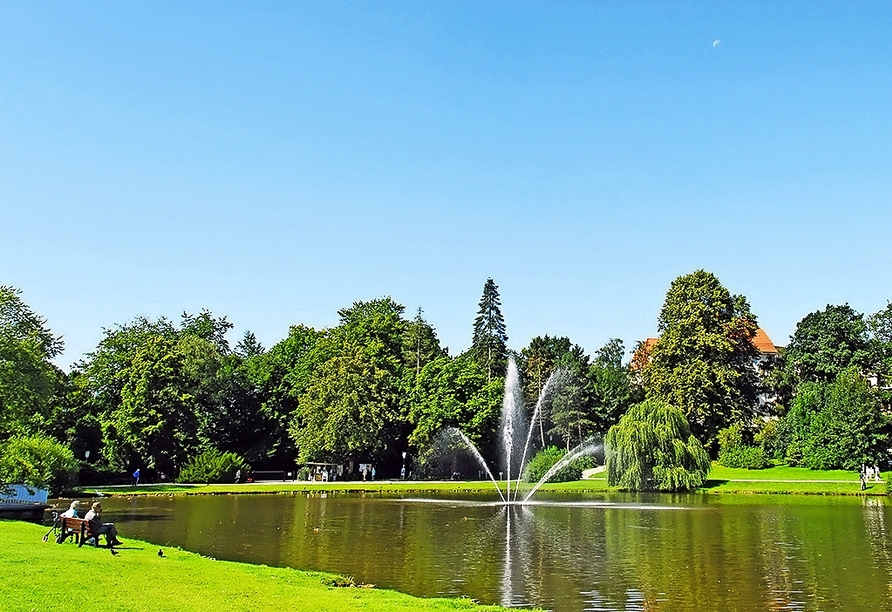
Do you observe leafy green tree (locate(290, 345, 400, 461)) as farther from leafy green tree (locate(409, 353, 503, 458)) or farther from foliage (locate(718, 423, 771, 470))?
foliage (locate(718, 423, 771, 470))

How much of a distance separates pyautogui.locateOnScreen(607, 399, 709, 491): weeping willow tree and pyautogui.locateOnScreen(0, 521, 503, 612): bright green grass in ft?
126

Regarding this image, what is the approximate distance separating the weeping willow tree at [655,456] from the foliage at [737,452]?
11651 mm

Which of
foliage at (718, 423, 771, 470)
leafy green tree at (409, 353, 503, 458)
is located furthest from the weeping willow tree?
leafy green tree at (409, 353, 503, 458)

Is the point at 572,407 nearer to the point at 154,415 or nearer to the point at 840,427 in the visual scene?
the point at 840,427

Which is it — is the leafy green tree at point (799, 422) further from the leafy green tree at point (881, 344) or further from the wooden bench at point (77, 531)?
the wooden bench at point (77, 531)

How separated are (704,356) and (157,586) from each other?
217ft

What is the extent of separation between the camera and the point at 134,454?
198ft

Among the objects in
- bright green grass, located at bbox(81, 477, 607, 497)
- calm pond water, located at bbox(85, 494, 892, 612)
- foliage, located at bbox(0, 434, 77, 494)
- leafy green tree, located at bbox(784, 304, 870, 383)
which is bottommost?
calm pond water, located at bbox(85, 494, 892, 612)

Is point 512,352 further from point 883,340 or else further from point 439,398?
point 883,340

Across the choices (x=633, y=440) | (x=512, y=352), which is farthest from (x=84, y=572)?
(x=512, y=352)

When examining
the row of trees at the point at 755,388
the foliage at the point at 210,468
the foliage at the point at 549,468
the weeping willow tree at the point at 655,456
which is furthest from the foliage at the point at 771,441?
the foliage at the point at 210,468

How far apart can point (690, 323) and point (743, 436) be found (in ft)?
37.5

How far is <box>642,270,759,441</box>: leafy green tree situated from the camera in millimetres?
70562

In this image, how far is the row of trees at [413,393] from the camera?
60938 mm
